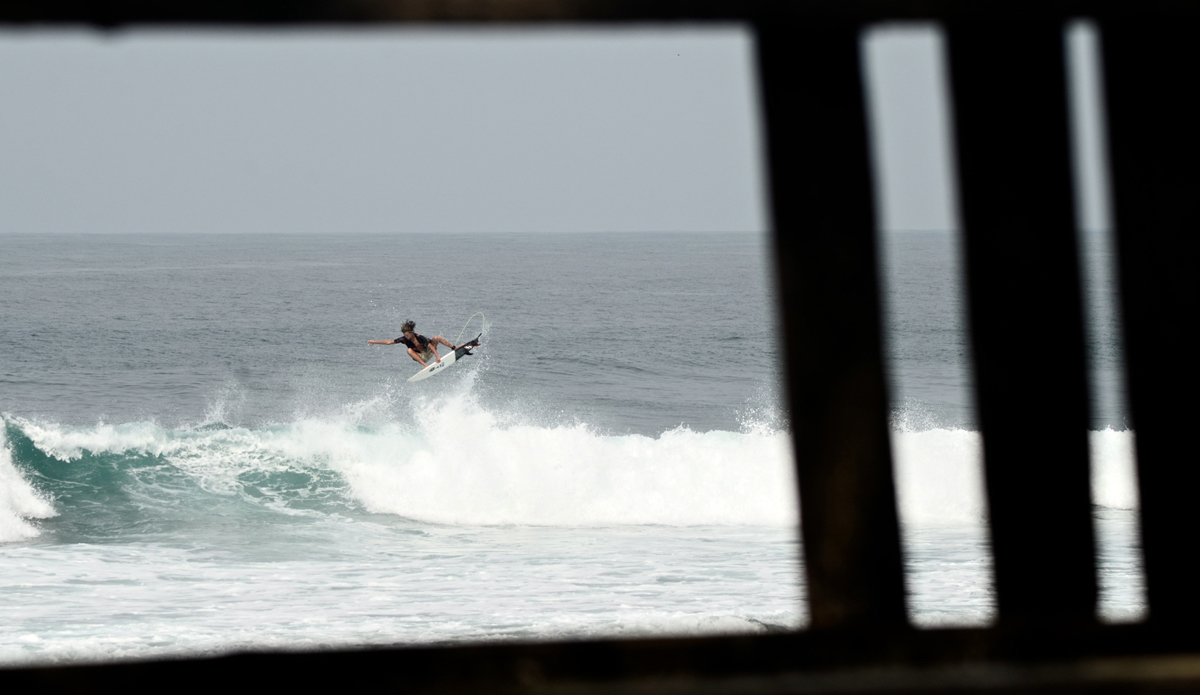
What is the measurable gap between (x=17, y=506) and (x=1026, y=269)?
1944cm

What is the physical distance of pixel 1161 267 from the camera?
1.40 metres

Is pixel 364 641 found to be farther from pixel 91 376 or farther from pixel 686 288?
pixel 686 288

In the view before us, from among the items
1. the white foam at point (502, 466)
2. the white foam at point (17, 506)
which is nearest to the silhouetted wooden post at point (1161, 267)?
the white foam at point (502, 466)

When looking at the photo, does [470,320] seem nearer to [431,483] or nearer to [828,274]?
[431,483]

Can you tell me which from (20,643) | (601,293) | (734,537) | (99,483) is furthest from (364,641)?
(601,293)

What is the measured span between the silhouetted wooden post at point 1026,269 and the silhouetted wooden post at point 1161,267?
6 centimetres

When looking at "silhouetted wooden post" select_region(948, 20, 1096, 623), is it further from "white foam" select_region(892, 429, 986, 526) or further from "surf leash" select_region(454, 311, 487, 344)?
"surf leash" select_region(454, 311, 487, 344)

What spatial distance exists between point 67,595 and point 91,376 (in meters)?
25.0

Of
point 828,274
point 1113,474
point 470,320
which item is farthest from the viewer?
point 470,320

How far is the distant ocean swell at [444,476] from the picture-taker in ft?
62.3

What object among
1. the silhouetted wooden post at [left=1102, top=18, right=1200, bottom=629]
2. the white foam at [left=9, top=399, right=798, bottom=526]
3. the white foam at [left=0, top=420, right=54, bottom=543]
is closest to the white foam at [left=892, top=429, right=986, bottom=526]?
the white foam at [left=9, top=399, right=798, bottom=526]

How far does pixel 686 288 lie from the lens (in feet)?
202

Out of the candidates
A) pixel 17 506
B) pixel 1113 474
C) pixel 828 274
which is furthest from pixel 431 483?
pixel 828 274

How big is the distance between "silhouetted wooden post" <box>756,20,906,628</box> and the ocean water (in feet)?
1.03
